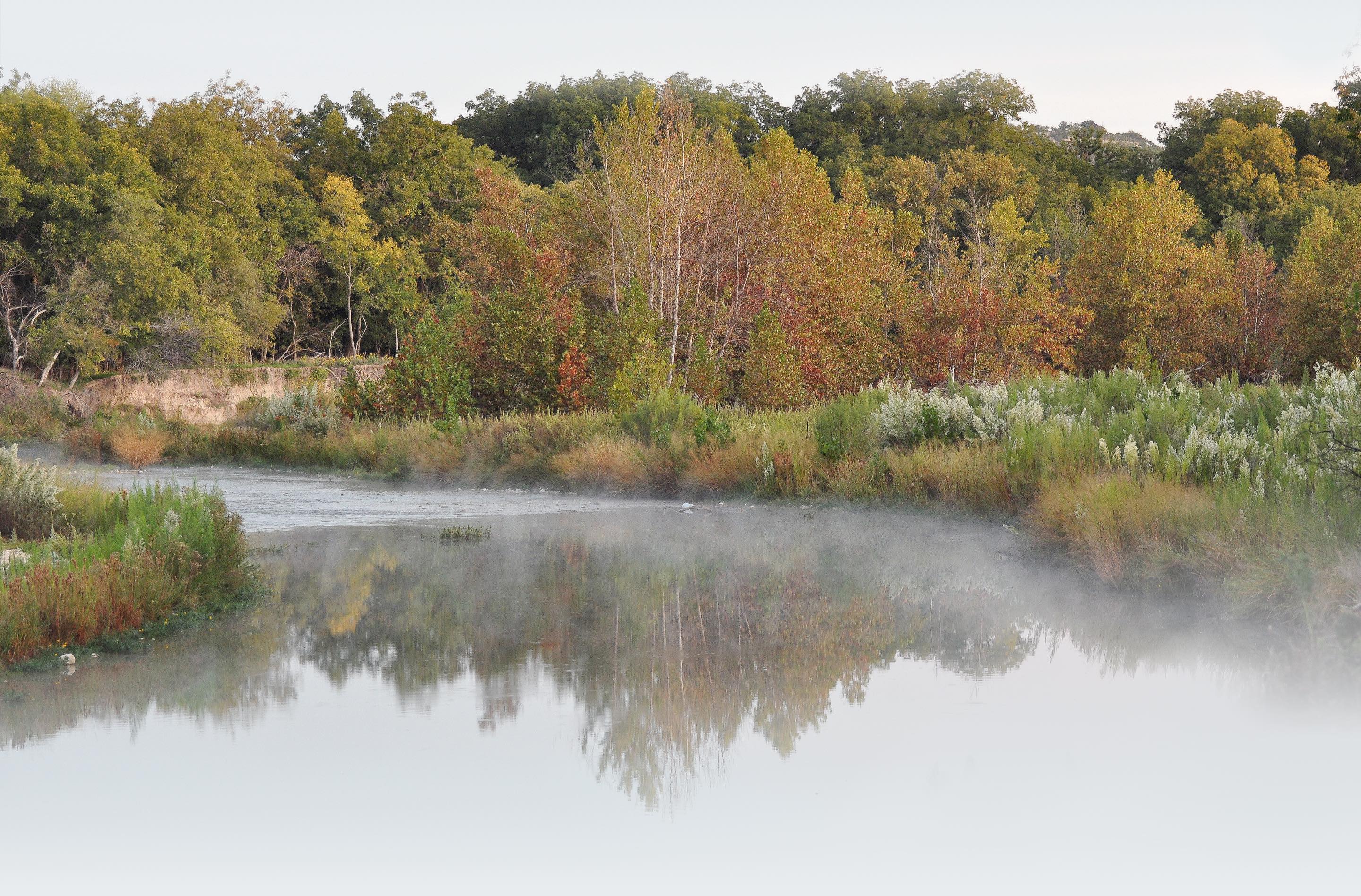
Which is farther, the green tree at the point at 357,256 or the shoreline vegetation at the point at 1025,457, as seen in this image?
the green tree at the point at 357,256

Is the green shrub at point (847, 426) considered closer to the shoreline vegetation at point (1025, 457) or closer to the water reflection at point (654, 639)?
the shoreline vegetation at point (1025, 457)

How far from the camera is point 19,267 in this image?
53750mm

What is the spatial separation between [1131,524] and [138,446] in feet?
69.2

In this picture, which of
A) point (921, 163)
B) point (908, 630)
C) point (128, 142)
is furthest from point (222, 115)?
point (908, 630)

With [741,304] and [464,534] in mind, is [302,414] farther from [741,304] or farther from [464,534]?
[464,534]

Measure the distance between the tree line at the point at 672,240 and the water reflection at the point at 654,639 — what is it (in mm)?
3463

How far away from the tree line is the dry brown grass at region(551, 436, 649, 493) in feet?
9.95

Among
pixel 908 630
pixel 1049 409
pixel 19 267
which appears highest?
pixel 19 267

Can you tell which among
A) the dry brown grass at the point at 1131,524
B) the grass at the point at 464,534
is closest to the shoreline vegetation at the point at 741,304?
the dry brown grass at the point at 1131,524

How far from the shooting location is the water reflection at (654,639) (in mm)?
6094

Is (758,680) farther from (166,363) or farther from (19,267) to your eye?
(19,267)

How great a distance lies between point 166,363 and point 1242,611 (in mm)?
52439

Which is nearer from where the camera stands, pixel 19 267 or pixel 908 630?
pixel 908 630

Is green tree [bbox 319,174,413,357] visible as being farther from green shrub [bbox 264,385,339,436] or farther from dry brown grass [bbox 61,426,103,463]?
green shrub [bbox 264,385,339,436]
